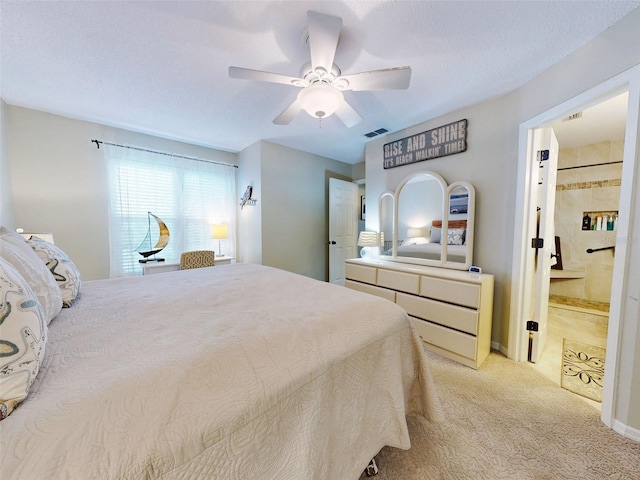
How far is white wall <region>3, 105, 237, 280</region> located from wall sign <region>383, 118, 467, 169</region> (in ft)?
10.9

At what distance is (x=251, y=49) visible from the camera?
158cm

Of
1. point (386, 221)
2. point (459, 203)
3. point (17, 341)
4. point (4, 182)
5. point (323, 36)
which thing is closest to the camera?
point (17, 341)

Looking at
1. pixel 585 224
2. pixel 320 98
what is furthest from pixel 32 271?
pixel 585 224

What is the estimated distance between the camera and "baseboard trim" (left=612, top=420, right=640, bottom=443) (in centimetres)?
131

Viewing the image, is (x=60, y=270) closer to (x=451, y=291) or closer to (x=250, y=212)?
(x=250, y=212)

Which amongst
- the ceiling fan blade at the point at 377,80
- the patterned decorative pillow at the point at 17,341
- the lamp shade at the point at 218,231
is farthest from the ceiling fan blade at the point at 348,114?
the lamp shade at the point at 218,231

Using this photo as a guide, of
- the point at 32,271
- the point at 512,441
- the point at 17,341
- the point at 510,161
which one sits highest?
the point at 510,161

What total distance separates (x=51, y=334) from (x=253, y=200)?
2759 millimetres

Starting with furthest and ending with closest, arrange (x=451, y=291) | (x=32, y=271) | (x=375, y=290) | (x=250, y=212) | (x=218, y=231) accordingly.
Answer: (x=250, y=212)
(x=218, y=231)
(x=375, y=290)
(x=451, y=291)
(x=32, y=271)

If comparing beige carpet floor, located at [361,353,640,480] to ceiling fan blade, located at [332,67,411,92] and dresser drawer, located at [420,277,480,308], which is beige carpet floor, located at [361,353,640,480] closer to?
dresser drawer, located at [420,277,480,308]

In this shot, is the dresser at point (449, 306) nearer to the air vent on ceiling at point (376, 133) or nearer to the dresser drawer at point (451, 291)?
the dresser drawer at point (451, 291)

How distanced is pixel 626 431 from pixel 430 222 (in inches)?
75.9

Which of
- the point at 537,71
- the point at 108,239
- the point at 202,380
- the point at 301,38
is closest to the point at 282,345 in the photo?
the point at 202,380

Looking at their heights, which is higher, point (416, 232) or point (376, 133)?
point (376, 133)
